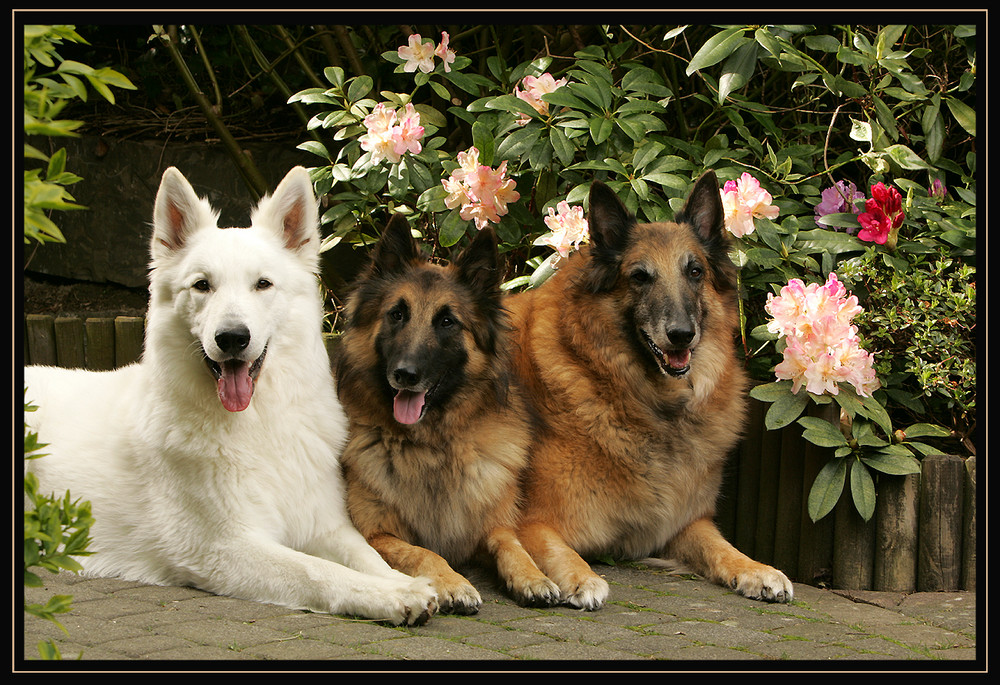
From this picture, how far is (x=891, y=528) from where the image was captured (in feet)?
14.5

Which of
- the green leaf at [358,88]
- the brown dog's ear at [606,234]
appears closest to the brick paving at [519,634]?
the brown dog's ear at [606,234]

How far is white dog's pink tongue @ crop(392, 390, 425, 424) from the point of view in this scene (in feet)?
13.5

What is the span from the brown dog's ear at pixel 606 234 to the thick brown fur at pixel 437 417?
507 millimetres

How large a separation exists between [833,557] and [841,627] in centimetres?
85

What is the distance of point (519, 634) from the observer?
11.4 ft

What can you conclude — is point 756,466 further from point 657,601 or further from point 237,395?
point 237,395

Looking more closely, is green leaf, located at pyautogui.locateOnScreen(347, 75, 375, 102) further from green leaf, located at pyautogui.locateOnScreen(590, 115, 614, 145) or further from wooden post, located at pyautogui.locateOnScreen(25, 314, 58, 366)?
wooden post, located at pyautogui.locateOnScreen(25, 314, 58, 366)

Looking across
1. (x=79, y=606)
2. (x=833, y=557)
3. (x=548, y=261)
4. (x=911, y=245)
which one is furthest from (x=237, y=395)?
(x=911, y=245)

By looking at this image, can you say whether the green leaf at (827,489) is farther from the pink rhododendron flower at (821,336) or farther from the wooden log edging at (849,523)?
the pink rhododendron flower at (821,336)

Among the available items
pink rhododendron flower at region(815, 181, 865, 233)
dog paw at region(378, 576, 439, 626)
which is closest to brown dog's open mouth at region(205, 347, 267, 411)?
dog paw at region(378, 576, 439, 626)

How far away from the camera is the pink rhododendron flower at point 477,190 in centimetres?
502

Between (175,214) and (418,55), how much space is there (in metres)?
2.06
